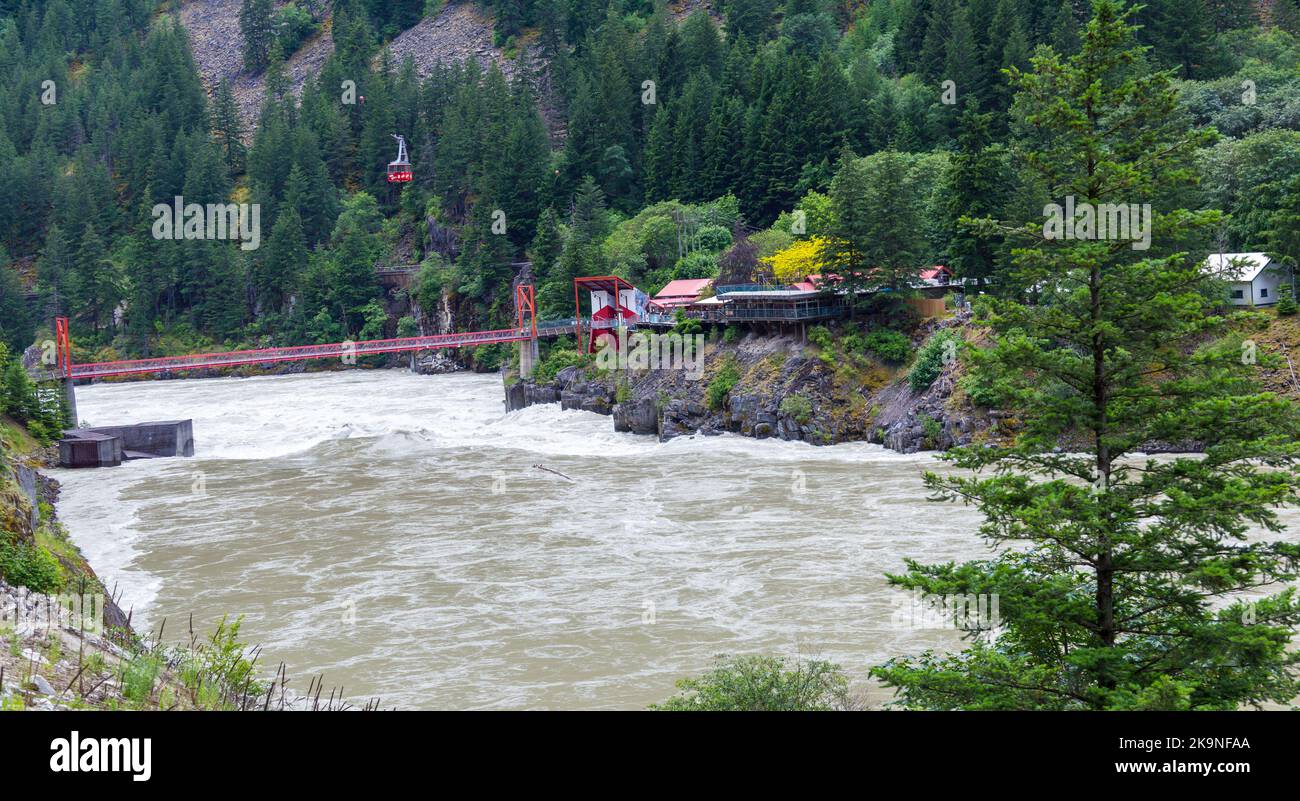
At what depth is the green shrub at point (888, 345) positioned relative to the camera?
49.9 m

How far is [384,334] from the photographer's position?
103 m

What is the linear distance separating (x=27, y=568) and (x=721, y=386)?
35.0 meters

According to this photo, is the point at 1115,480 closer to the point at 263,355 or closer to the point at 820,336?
the point at 820,336

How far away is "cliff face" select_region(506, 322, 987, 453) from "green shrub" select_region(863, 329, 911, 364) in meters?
0.59

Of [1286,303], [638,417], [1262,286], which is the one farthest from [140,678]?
[1262,286]

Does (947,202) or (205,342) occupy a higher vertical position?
(947,202)

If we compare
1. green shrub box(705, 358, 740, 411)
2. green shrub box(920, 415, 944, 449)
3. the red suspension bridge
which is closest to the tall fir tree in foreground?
green shrub box(920, 415, 944, 449)

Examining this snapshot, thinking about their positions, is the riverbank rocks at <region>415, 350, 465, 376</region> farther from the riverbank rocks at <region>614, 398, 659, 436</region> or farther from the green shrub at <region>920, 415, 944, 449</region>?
the green shrub at <region>920, 415, 944, 449</region>

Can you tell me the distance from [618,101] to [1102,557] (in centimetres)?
8675

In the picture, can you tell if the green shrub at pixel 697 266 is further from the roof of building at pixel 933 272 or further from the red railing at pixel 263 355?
the roof of building at pixel 933 272

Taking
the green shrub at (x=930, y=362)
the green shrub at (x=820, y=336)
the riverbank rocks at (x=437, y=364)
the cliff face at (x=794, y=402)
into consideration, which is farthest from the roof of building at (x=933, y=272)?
the riverbank rocks at (x=437, y=364)

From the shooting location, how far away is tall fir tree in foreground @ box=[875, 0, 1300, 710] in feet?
43.3
